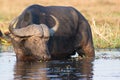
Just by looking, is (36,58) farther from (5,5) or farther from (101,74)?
(5,5)

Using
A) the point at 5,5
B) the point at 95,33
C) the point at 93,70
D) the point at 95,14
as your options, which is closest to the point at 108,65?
the point at 93,70

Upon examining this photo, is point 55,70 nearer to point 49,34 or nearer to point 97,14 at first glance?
point 49,34

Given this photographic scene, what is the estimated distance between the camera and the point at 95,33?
19.9m

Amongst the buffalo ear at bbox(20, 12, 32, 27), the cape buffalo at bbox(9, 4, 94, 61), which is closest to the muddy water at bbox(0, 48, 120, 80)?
the cape buffalo at bbox(9, 4, 94, 61)

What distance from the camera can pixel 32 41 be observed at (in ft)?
48.0

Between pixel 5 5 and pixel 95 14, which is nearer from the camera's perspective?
pixel 95 14

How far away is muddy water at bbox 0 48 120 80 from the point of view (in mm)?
11977

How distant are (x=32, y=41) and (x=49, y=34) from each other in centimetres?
50

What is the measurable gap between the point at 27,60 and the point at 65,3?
21.4 meters

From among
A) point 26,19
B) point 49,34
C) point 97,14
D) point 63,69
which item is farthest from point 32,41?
point 97,14

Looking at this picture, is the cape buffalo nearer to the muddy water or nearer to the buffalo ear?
the buffalo ear

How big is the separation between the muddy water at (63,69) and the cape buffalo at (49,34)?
354 mm

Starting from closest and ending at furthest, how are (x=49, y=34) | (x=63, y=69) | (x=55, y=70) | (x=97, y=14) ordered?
(x=55, y=70) < (x=63, y=69) < (x=49, y=34) < (x=97, y=14)

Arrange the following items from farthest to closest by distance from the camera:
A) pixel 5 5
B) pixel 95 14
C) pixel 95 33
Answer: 1. pixel 5 5
2. pixel 95 14
3. pixel 95 33
